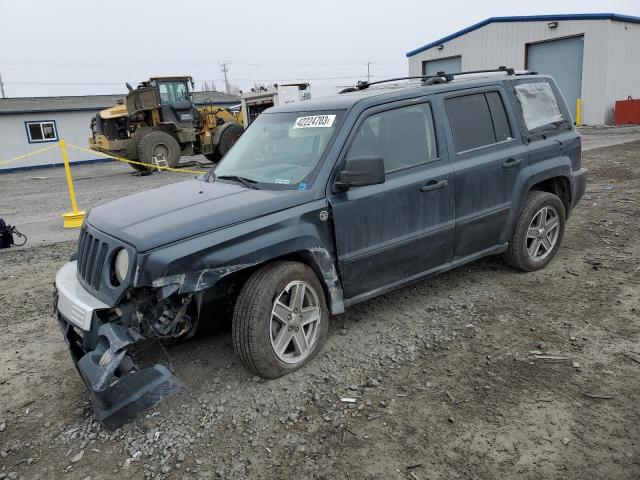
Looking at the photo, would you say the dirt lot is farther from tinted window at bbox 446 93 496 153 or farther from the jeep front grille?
tinted window at bbox 446 93 496 153

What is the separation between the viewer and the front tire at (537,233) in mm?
4773

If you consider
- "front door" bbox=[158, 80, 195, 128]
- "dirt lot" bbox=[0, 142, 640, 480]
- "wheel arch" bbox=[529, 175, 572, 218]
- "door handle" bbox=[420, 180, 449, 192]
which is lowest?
"dirt lot" bbox=[0, 142, 640, 480]

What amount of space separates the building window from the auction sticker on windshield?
26.6 metres

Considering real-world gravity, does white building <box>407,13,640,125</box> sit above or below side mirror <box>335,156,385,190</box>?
A: above

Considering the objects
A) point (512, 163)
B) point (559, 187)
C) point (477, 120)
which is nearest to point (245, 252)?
point (477, 120)

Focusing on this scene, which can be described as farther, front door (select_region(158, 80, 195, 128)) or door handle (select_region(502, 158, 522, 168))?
front door (select_region(158, 80, 195, 128))

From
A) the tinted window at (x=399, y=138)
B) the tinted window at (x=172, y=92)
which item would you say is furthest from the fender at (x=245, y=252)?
the tinted window at (x=172, y=92)

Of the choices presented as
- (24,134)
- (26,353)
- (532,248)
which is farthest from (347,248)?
(24,134)

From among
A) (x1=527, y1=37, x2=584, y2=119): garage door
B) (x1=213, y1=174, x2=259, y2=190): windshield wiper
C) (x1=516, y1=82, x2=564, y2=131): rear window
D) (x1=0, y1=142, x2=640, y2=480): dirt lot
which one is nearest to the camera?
(x1=0, y1=142, x2=640, y2=480): dirt lot

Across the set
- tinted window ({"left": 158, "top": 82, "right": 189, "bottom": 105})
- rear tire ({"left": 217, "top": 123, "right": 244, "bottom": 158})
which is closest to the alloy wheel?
rear tire ({"left": 217, "top": 123, "right": 244, "bottom": 158})

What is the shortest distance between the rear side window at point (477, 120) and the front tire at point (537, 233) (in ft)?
2.40

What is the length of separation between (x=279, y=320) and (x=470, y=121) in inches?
94.8

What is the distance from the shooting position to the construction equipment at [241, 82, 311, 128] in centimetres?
1992

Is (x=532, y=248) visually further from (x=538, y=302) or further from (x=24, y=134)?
(x=24, y=134)
